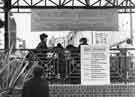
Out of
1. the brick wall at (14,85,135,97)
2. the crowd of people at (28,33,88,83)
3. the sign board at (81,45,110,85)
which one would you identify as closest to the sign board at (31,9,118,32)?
the crowd of people at (28,33,88,83)

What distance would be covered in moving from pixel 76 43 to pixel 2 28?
2153 millimetres

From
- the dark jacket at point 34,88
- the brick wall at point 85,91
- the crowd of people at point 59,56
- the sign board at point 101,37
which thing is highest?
the sign board at point 101,37

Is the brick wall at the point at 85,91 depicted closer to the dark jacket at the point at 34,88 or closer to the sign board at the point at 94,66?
the sign board at the point at 94,66

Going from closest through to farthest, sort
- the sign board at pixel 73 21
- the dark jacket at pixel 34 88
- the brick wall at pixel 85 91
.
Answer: the dark jacket at pixel 34 88, the brick wall at pixel 85 91, the sign board at pixel 73 21

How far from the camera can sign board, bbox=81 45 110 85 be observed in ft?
24.1

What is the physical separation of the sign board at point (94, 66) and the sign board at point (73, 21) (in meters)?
0.53

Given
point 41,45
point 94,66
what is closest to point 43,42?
point 41,45

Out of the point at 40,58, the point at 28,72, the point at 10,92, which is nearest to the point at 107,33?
the point at 40,58

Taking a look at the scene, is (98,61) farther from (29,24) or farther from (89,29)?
(29,24)

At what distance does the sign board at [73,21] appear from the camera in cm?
740

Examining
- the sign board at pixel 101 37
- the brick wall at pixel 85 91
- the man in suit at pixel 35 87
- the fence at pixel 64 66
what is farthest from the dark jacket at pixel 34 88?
the sign board at pixel 101 37

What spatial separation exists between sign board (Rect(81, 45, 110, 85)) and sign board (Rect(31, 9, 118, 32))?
53 cm

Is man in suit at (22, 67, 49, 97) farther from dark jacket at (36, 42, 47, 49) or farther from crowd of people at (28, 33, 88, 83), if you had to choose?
dark jacket at (36, 42, 47, 49)

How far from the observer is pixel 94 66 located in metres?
7.36
